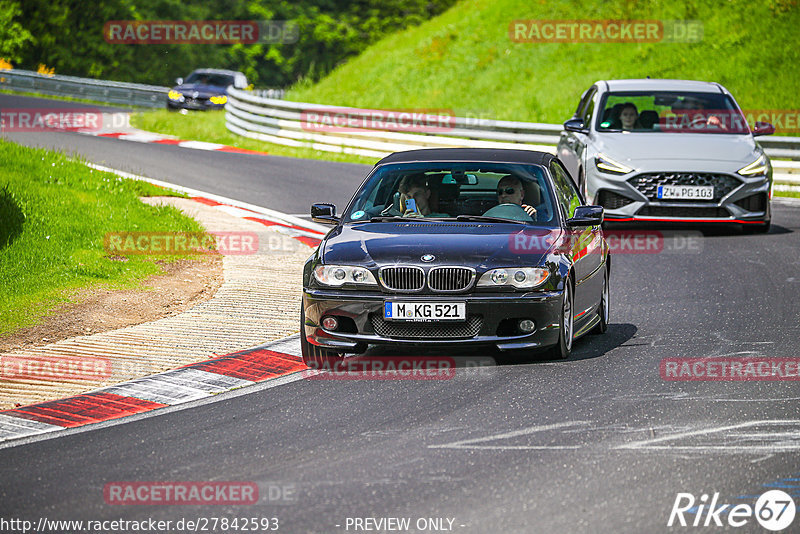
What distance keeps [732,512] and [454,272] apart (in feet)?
10.6

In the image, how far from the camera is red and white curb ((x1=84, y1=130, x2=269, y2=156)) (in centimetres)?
2753

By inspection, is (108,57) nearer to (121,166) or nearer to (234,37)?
(234,37)

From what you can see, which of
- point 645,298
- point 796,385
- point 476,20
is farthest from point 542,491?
point 476,20

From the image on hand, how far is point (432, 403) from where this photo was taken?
7891 mm

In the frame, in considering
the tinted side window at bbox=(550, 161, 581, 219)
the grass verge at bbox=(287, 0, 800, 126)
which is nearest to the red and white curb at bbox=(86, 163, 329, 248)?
the tinted side window at bbox=(550, 161, 581, 219)

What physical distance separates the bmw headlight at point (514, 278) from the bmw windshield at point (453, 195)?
91 centimetres

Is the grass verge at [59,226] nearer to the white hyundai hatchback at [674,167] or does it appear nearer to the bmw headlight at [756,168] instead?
the white hyundai hatchback at [674,167]

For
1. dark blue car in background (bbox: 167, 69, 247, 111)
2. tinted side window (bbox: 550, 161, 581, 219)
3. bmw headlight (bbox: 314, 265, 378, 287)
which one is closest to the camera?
bmw headlight (bbox: 314, 265, 378, 287)

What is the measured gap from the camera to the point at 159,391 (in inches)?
330

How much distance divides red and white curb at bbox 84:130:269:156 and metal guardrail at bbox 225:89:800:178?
4.15 feet

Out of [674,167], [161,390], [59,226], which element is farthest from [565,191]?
[59,226]

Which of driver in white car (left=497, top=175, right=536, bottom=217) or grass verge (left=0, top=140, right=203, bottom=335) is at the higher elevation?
driver in white car (left=497, top=175, right=536, bottom=217)

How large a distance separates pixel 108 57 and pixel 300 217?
46.0m

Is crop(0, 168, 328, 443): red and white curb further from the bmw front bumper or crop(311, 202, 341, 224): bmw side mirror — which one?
crop(311, 202, 341, 224): bmw side mirror
